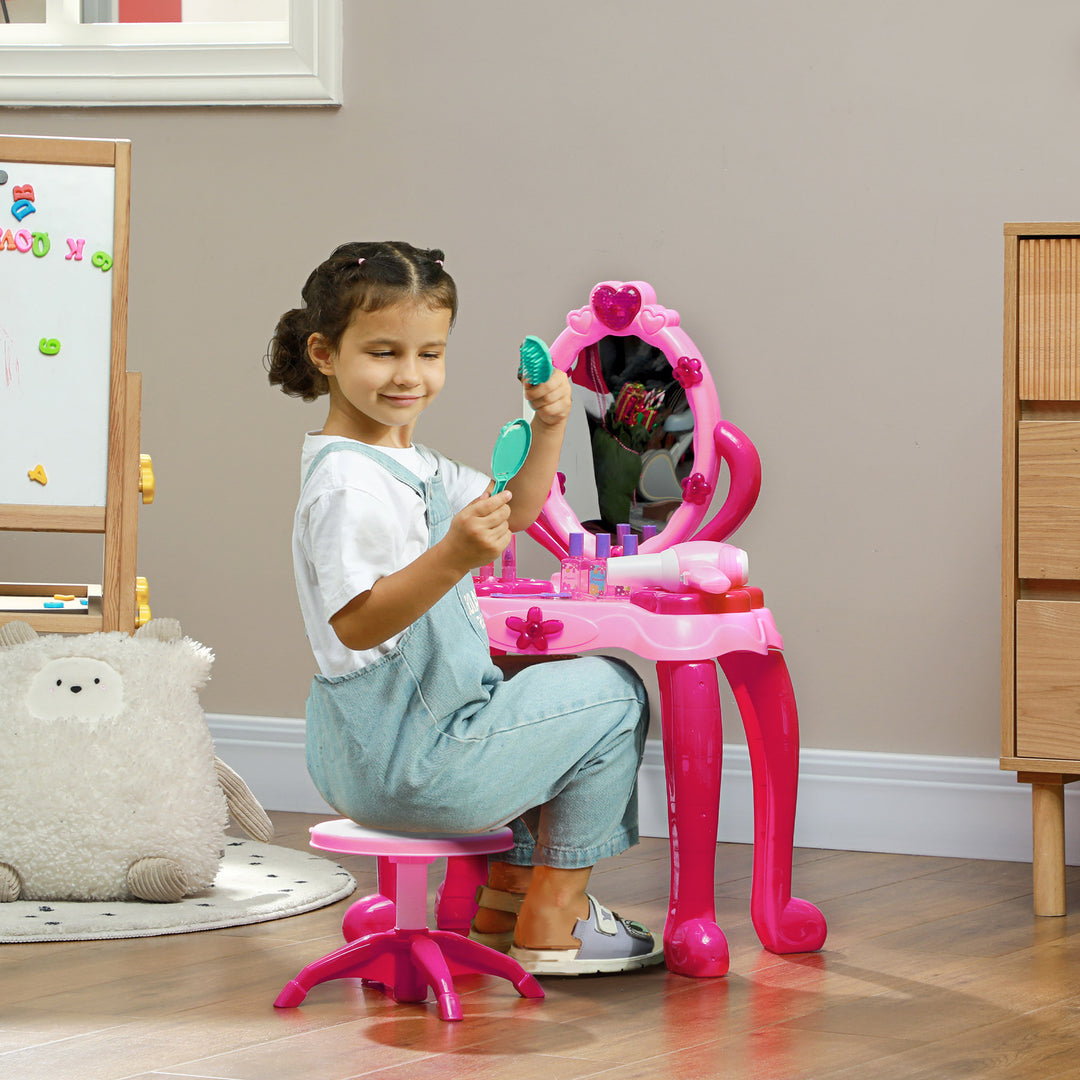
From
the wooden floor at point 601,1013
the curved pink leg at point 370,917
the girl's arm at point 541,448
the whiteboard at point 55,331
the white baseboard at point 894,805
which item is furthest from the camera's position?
the white baseboard at point 894,805

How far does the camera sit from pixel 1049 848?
187cm

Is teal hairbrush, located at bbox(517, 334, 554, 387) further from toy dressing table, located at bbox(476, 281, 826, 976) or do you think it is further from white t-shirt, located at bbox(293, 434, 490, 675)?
toy dressing table, located at bbox(476, 281, 826, 976)

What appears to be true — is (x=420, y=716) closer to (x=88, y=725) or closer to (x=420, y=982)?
(x=420, y=982)

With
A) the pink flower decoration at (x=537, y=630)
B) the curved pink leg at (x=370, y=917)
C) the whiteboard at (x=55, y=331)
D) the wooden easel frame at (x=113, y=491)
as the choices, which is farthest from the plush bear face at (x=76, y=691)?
the pink flower decoration at (x=537, y=630)

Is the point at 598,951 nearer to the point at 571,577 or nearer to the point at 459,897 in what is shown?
the point at 459,897

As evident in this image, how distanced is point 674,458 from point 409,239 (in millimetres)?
827

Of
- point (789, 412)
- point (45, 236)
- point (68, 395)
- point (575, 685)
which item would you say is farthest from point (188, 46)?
point (575, 685)

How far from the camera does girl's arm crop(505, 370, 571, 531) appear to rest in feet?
4.84

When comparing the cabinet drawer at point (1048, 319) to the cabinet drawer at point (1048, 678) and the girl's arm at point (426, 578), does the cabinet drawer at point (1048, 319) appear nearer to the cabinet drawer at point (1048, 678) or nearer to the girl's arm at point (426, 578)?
the cabinet drawer at point (1048, 678)

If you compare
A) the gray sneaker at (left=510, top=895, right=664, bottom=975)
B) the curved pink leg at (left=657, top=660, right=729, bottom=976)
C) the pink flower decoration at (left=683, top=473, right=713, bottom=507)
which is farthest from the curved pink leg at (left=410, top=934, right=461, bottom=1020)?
the pink flower decoration at (left=683, top=473, right=713, bottom=507)

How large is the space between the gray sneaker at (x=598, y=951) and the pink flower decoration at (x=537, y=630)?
0.91 ft

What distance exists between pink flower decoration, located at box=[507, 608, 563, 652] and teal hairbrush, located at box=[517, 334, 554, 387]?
0.31m

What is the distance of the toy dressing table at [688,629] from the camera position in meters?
1.57

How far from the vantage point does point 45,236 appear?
2.08 meters
